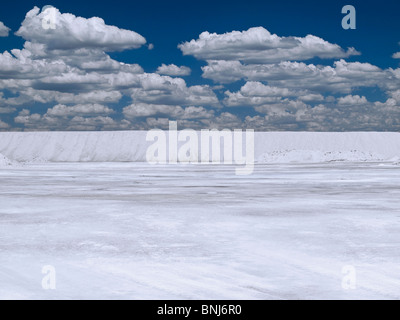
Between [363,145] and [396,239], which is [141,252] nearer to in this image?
[396,239]

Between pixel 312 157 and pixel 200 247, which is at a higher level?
pixel 312 157

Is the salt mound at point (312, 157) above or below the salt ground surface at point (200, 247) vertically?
above

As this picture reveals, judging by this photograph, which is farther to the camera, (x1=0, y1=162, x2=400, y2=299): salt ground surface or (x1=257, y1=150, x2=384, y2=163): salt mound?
(x1=257, y1=150, x2=384, y2=163): salt mound

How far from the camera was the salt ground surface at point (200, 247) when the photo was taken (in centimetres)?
749

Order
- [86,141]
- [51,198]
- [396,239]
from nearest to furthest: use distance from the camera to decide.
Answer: [396,239], [51,198], [86,141]

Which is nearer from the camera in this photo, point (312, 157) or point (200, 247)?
point (200, 247)

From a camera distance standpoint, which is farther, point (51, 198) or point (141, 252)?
point (51, 198)

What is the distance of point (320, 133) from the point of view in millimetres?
135375

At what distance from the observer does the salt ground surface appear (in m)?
7.49

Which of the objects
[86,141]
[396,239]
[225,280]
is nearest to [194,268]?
[225,280]

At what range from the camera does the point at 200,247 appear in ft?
34.2

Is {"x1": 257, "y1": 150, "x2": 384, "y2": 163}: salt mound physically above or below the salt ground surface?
above

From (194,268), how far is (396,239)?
4761 mm
